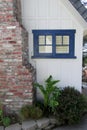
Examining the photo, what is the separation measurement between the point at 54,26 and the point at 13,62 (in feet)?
5.05

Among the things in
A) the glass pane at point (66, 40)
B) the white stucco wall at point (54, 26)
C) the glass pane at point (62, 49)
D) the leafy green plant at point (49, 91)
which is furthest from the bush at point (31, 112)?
the glass pane at point (66, 40)

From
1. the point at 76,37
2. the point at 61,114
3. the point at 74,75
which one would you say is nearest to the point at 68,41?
the point at 76,37

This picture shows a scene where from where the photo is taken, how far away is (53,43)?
673 cm

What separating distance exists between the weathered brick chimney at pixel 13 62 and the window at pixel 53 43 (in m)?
0.52

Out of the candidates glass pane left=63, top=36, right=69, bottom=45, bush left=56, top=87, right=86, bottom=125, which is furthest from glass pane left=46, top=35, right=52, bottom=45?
bush left=56, top=87, right=86, bottom=125

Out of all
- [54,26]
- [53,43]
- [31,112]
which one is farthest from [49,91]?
[54,26]

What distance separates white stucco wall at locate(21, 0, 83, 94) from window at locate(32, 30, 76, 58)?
119mm

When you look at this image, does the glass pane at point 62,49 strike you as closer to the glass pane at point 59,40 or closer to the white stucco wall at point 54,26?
the glass pane at point 59,40

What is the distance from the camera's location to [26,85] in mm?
6223

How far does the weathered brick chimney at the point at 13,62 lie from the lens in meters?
6.05

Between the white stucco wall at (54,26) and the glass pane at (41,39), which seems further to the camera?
the glass pane at (41,39)

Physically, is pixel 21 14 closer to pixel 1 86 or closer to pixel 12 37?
pixel 12 37

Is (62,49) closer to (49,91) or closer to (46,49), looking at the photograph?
(46,49)

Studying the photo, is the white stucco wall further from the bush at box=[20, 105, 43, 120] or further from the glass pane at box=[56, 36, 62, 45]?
Result: the bush at box=[20, 105, 43, 120]
